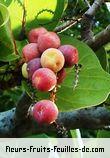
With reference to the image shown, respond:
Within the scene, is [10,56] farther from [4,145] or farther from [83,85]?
[4,145]

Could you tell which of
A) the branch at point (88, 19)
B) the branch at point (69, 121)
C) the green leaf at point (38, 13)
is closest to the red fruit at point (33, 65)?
the green leaf at point (38, 13)

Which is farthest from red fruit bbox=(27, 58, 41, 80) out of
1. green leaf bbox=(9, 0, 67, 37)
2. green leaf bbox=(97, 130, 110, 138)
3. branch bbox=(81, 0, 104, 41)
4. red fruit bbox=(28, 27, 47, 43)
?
green leaf bbox=(97, 130, 110, 138)

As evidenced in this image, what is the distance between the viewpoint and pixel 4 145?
5.21 ft

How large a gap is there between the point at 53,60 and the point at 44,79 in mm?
46

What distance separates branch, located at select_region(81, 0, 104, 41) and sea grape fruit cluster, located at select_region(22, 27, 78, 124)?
0.28m

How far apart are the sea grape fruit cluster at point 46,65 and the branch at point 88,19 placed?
0.28 m

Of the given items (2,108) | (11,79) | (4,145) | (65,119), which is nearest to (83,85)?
(11,79)

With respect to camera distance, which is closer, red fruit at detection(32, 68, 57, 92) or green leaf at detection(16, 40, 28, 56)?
red fruit at detection(32, 68, 57, 92)

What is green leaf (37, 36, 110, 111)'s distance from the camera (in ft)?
3.23

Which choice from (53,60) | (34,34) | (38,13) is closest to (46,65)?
(53,60)

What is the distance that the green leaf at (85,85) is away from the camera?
983 millimetres

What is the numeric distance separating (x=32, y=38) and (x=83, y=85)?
0.16 metres

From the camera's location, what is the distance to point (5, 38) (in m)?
0.93

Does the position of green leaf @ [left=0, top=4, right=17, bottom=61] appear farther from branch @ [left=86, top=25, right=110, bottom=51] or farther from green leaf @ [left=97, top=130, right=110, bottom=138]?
green leaf @ [left=97, top=130, right=110, bottom=138]
